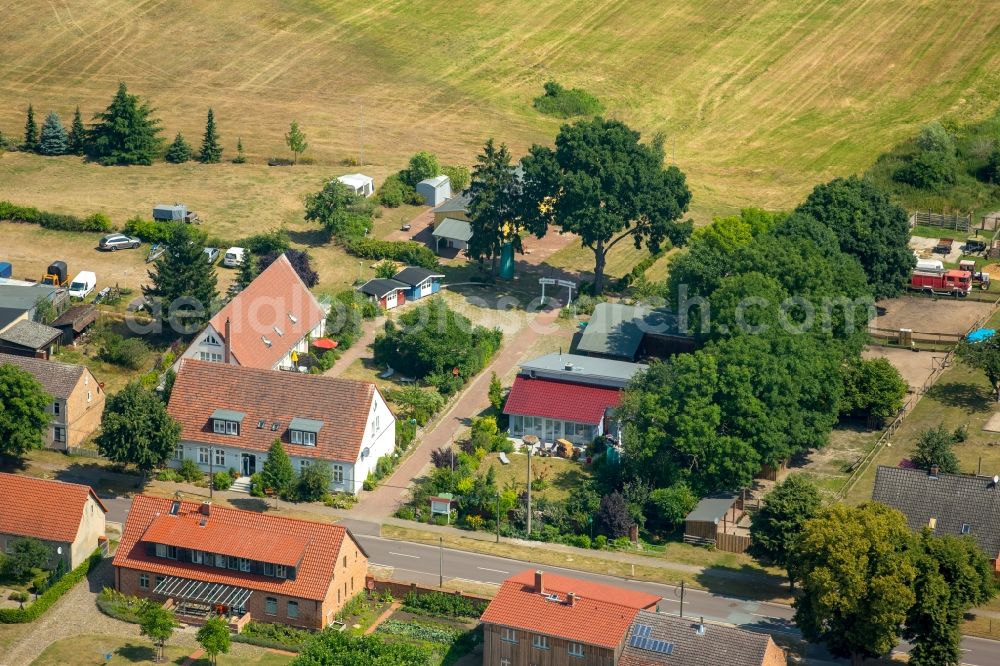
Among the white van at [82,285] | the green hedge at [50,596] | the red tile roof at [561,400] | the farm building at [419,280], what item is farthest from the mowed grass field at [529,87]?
the green hedge at [50,596]

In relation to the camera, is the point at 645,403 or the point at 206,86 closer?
the point at 645,403

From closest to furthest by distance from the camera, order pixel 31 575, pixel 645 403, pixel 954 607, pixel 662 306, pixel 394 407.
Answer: pixel 954 607 < pixel 31 575 < pixel 645 403 < pixel 394 407 < pixel 662 306

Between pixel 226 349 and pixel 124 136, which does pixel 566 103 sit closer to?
pixel 124 136

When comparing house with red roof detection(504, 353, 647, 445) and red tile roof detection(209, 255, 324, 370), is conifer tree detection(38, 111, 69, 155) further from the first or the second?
house with red roof detection(504, 353, 647, 445)

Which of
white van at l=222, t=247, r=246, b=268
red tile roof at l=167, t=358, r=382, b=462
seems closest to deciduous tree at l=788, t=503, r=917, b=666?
red tile roof at l=167, t=358, r=382, b=462

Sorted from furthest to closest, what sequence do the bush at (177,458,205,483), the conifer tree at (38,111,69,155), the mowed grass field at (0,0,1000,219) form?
the mowed grass field at (0,0,1000,219), the conifer tree at (38,111,69,155), the bush at (177,458,205,483)

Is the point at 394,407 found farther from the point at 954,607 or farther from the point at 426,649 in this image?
the point at 954,607

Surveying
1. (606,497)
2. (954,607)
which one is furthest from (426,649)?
(954,607)

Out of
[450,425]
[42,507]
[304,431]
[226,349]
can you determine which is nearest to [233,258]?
[226,349]
